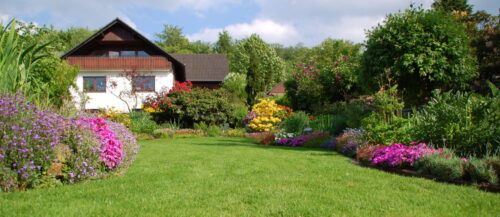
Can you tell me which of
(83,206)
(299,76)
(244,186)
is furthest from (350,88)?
(83,206)

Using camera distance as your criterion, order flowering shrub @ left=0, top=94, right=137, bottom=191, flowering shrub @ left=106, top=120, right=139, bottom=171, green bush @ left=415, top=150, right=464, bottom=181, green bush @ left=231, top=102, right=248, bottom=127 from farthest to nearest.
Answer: green bush @ left=231, top=102, right=248, bottom=127
flowering shrub @ left=106, top=120, right=139, bottom=171
green bush @ left=415, top=150, right=464, bottom=181
flowering shrub @ left=0, top=94, right=137, bottom=191

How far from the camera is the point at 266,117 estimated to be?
54.1ft

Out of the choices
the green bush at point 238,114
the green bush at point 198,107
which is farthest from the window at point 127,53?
the green bush at point 238,114

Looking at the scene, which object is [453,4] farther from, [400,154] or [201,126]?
[400,154]

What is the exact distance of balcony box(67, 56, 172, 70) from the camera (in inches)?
1049

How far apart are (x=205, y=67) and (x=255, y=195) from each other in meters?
30.9

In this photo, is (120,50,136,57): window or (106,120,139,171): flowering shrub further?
(120,50,136,57): window

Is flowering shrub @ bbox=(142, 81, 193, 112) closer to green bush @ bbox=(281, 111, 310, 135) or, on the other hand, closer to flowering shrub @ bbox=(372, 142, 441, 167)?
green bush @ bbox=(281, 111, 310, 135)

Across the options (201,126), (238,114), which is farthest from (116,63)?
(201,126)

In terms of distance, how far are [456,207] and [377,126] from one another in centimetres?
388

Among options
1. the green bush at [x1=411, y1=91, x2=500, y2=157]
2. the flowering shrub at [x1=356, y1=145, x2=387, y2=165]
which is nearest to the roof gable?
the flowering shrub at [x1=356, y1=145, x2=387, y2=165]

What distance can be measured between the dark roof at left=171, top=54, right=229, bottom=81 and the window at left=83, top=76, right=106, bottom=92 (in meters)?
7.34

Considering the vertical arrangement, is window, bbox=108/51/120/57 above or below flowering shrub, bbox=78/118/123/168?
above

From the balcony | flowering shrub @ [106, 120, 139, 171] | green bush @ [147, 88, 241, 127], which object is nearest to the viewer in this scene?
flowering shrub @ [106, 120, 139, 171]
